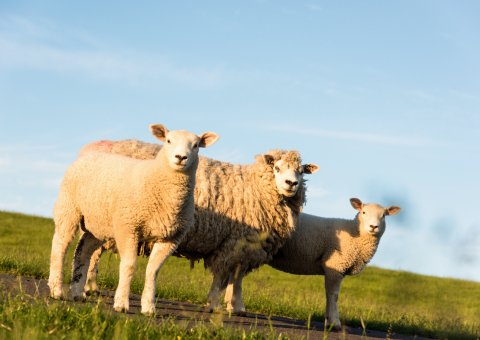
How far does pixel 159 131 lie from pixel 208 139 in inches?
25.6

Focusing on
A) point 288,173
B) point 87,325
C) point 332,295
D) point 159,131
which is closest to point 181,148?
point 159,131

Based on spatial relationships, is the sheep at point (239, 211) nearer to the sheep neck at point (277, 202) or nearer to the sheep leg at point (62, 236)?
the sheep neck at point (277, 202)

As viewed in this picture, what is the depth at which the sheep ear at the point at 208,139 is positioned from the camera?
9.06m

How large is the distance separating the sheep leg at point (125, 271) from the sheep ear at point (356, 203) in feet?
16.3

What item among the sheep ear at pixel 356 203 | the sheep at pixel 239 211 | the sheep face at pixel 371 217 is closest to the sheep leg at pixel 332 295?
the sheep face at pixel 371 217

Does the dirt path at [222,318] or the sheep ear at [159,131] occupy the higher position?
the sheep ear at [159,131]

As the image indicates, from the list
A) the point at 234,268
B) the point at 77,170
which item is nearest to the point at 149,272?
the point at 77,170

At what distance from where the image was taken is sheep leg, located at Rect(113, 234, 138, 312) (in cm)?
861

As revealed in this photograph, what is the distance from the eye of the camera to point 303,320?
12844mm

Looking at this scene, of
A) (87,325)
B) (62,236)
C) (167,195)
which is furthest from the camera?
(62,236)

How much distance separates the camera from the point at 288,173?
37.3 feet

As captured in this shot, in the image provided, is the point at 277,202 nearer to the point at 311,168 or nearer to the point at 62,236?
the point at 311,168

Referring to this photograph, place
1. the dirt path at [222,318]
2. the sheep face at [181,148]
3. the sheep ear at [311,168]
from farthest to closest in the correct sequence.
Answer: the sheep ear at [311,168], the dirt path at [222,318], the sheep face at [181,148]

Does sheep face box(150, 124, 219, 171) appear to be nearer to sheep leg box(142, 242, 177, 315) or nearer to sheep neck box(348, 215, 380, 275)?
sheep leg box(142, 242, 177, 315)
